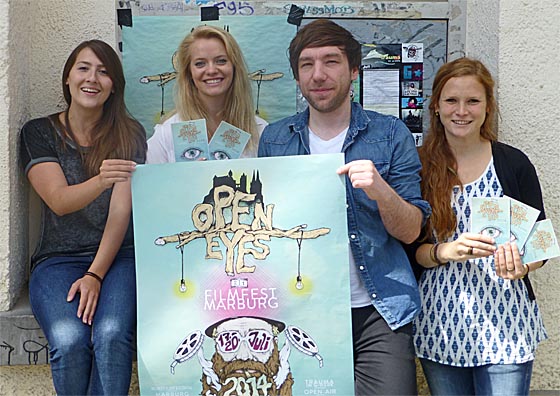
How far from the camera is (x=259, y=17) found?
375 cm

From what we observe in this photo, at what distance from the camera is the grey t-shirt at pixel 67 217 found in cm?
317

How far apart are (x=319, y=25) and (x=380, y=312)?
3.77 feet

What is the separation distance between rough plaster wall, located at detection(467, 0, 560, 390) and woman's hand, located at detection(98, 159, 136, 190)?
5.56ft

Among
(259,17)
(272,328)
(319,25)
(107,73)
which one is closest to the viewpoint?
(272,328)

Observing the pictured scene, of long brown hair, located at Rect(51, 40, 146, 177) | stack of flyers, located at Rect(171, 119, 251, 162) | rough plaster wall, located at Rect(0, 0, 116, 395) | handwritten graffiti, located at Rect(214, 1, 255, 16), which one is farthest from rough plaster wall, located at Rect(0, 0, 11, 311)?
handwritten graffiti, located at Rect(214, 1, 255, 16)

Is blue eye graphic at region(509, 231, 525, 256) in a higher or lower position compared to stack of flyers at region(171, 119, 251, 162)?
lower

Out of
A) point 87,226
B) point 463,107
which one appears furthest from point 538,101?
point 87,226

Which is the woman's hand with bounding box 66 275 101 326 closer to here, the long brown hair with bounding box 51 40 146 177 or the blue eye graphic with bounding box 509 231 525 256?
the long brown hair with bounding box 51 40 146 177

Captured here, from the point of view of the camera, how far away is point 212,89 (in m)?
3.52

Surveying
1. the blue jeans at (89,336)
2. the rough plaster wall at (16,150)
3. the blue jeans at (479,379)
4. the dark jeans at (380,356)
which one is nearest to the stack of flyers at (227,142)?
the blue jeans at (89,336)

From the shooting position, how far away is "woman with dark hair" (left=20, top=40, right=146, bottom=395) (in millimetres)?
2816

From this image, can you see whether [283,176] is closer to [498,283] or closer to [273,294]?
[273,294]

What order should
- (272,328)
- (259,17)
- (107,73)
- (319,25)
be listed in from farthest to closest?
(259,17) < (107,73) < (319,25) < (272,328)

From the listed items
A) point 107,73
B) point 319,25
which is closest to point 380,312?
point 319,25
